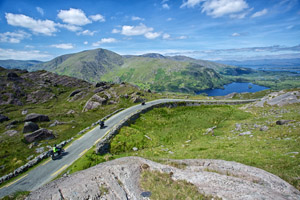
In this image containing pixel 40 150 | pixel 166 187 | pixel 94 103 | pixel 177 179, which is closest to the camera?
pixel 166 187

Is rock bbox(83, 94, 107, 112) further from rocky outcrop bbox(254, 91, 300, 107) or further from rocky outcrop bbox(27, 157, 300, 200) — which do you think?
rocky outcrop bbox(254, 91, 300, 107)

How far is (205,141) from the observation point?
24.0 m

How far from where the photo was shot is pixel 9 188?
15312 millimetres

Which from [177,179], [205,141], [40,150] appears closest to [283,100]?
[205,141]

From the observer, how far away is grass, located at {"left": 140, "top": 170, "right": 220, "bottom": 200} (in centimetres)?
834

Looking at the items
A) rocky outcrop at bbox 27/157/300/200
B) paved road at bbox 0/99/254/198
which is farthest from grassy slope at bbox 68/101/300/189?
paved road at bbox 0/99/254/198

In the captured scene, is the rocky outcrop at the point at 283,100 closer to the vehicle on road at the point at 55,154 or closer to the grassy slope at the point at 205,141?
the grassy slope at the point at 205,141

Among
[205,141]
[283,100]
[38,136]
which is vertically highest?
[283,100]

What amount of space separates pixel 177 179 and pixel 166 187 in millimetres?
1285

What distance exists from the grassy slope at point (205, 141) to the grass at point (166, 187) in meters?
3.38

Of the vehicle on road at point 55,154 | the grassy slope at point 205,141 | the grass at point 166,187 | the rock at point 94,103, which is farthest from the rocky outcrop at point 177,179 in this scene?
the rock at point 94,103

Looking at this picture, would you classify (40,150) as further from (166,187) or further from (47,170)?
(166,187)

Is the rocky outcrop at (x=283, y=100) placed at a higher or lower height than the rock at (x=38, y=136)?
higher

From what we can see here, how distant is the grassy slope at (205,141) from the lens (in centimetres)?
1340
